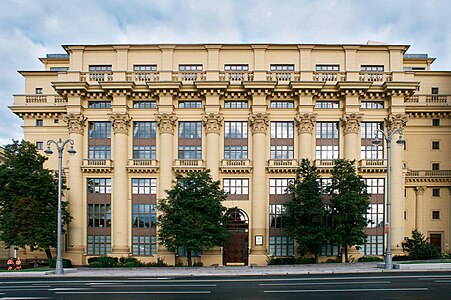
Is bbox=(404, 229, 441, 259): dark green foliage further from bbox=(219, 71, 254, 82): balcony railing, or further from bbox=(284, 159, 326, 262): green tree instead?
bbox=(219, 71, 254, 82): balcony railing

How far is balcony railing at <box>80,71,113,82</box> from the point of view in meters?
39.6

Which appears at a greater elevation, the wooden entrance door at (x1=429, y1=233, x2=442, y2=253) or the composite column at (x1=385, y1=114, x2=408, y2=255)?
the composite column at (x1=385, y1=114, x2=408, y2=255)

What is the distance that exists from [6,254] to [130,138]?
2613 cm

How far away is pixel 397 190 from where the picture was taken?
1516 inches

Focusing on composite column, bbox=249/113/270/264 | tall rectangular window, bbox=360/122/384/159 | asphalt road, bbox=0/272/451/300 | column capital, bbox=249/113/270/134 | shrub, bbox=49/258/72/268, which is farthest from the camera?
tall rectangular window, bbox=360/122/384/159

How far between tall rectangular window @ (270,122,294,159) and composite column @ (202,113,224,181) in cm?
601

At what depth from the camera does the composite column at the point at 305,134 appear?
127ft

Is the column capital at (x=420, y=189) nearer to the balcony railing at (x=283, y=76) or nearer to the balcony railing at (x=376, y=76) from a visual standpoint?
the balcony railing at (x=376, y=76)

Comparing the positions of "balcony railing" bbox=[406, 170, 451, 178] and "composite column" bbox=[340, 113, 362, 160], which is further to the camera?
"balcony railing" bbox=[406, 170, 451, 178]

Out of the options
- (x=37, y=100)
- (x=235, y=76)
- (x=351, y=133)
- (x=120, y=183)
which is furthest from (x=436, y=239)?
(x=37, y=100)

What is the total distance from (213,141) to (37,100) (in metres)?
21.9

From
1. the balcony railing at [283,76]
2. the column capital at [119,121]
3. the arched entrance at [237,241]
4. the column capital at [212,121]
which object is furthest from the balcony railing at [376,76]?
the column capital at [119,121]

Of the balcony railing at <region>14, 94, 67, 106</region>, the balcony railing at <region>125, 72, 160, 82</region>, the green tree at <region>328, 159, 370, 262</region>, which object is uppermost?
the balcony railing at <region>125, 72, 160, 82</region>

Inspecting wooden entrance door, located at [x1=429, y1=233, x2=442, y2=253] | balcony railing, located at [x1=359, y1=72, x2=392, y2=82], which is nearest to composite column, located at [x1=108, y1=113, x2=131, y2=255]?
balcony railing, located at [x1=359, y1=72, x2=392, y2=82]
